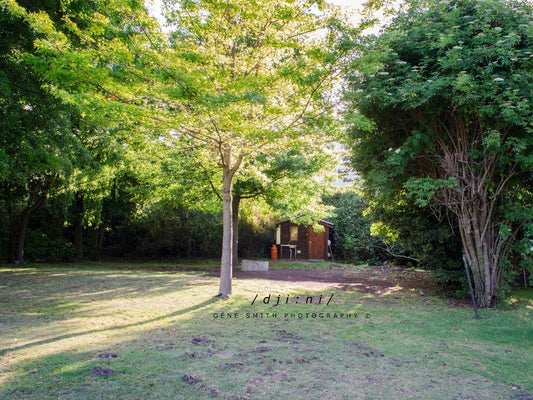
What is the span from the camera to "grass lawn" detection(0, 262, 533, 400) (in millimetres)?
3188

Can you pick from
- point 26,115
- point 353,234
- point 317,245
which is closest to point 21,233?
point 26,115

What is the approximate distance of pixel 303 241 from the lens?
2117cm

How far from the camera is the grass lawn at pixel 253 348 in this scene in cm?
319

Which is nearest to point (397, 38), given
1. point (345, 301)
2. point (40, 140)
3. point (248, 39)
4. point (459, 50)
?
point (459, 50)

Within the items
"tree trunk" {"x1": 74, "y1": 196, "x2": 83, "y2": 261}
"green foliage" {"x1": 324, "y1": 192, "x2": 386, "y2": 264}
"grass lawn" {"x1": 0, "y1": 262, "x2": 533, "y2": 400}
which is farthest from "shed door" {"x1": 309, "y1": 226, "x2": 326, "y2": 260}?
"grass lawn" {"x1": 0, "y1": 262, "x2": 533, "y2": 400}

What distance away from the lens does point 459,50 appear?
6.89 meters

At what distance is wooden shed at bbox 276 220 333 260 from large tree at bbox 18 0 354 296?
1428 centimetres

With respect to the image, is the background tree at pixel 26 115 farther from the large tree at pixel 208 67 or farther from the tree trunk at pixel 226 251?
the tree trunk at pixel 226 251

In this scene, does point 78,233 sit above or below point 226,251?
above

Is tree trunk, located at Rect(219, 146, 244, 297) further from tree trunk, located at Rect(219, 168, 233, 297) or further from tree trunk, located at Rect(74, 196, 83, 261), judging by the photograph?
tree trunk, located at Rect(74, 196, 83, 261)

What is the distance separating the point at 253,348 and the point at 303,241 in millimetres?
17005

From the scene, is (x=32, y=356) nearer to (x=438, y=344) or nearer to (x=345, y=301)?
(x=438, y=344)

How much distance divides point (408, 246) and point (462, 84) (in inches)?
180

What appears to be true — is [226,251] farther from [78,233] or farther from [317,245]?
[317,245]
